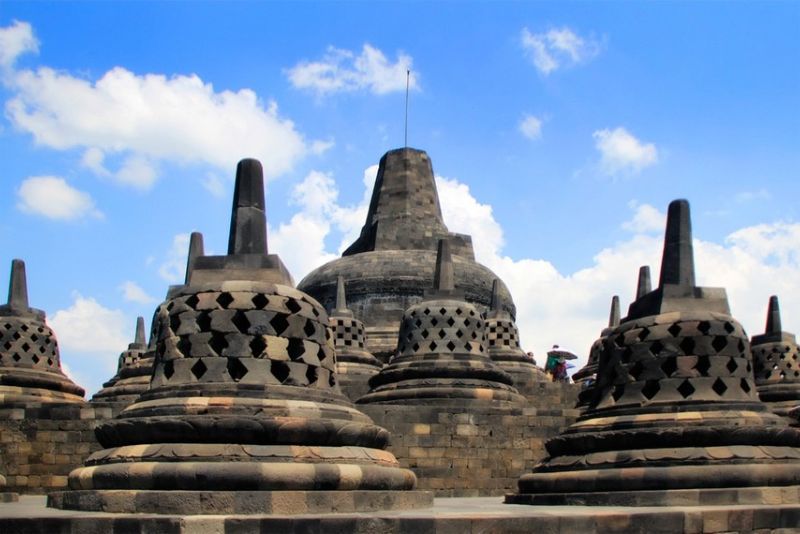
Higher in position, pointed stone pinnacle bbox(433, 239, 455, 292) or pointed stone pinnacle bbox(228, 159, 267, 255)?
pointed stone pinnacle bbox(433, 239, 455, 292)

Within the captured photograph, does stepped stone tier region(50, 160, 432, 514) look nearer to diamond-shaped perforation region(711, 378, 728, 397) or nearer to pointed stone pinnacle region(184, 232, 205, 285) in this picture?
diamond-shaped perforation region(711, 378, 728, 397)

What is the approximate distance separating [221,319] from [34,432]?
808 cm

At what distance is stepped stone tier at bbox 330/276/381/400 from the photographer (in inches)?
878

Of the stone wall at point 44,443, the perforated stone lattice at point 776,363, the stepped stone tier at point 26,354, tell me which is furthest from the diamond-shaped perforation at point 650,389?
the stepped stone tier at point 26,354

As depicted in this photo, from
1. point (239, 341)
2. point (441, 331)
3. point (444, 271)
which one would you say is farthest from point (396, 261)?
point (239, 341)

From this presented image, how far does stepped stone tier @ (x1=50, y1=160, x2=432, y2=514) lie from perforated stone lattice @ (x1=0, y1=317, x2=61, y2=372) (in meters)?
10.8

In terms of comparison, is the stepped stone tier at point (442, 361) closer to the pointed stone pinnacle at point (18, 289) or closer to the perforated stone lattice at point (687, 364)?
the pointed stone pinnacle at point (18, 289)

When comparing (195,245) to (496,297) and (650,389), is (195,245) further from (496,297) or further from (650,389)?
(496,297)

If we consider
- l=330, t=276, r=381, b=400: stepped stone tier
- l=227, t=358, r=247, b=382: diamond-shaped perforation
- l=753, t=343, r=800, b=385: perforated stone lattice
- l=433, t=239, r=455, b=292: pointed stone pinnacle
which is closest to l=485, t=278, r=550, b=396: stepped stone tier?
l=330, t=276, r=381, b=400: stepped stone tier

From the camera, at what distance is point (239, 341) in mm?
8445

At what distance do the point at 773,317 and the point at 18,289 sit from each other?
15828 millimetres

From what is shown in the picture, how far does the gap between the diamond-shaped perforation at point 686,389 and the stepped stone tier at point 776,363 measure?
10159 mm

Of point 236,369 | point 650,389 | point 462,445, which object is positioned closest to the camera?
point 236,369

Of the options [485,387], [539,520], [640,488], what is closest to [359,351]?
[485,387]
